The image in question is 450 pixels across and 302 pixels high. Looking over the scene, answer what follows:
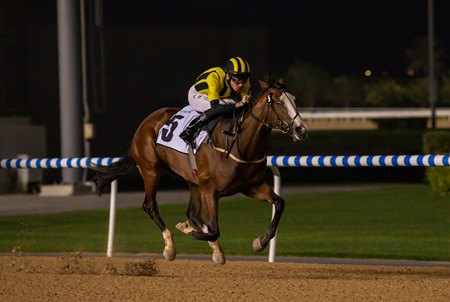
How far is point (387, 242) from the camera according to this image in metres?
15.9

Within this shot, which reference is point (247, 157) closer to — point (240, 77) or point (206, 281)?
point (240, 77)

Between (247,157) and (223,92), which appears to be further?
(223,92)

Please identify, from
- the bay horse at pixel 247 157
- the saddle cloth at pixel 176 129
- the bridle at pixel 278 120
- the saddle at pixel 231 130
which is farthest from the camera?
the saddle cloth at pixel 176 129

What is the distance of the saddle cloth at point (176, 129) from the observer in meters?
12.4

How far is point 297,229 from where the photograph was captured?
58.5ft

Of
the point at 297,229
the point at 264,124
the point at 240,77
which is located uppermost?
the point at 240,77

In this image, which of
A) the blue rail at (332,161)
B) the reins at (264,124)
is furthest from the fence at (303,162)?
the reins at (264,124)

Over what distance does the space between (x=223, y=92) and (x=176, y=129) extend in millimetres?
609

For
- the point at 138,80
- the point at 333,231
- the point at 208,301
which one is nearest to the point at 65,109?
the point at 138,80

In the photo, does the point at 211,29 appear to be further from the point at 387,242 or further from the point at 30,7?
the point at 387,242

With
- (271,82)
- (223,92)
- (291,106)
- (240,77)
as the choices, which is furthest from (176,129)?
(291,106)

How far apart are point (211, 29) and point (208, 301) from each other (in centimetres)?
2344

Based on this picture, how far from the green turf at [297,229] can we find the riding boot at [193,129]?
2834mm

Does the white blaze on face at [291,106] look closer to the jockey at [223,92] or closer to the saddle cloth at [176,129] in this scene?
the jockey at [223,92]
